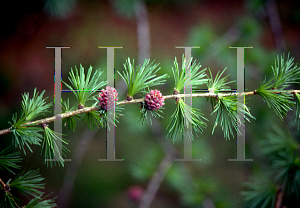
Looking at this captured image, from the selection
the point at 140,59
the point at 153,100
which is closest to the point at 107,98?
the point at 153,100

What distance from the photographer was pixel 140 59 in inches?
28.1

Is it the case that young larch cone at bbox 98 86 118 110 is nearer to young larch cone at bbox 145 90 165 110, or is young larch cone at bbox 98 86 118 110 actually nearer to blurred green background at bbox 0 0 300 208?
young larch cone at bbox 145 90 165 110

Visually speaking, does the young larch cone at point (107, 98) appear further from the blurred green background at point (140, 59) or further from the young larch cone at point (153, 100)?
the blurred green background at point (140, 59)

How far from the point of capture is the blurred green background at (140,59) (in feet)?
2.46

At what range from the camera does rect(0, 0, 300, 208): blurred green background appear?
75cm

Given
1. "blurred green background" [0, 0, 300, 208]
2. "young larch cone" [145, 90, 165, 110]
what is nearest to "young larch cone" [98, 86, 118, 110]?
"young larch cone" [145, 90, 165, 110]

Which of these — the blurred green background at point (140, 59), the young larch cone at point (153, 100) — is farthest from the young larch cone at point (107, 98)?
the blurred green background at point (140, 59)

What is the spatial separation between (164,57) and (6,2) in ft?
1.86

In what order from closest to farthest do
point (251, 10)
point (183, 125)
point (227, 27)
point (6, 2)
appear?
point (183, 125), point (6, 2), point (251, 10), point (227, 27)

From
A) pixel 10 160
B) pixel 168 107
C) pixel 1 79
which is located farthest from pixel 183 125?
pixel 1 79

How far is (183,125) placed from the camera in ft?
1.11

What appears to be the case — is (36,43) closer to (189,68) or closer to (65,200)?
(65,200)

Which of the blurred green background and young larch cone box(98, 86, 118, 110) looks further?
the blurred green background

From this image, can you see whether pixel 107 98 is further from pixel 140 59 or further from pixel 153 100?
pixel 140 59
